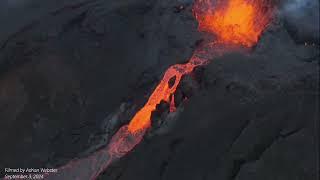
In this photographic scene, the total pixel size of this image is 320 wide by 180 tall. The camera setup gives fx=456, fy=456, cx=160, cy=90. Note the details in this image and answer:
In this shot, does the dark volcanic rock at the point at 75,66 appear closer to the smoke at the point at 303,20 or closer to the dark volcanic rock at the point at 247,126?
the dark volcanic rock at the point at 247,126

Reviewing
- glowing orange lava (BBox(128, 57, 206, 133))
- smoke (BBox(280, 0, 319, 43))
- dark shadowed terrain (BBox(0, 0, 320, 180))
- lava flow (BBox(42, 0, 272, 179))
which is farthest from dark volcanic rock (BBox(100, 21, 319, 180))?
glowing orange lava (BBox(128, 57, 206, 133))

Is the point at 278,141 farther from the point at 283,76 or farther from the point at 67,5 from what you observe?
the point at 67,5

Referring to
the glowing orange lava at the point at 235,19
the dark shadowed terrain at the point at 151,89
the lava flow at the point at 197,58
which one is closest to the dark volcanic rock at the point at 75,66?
the dark shadowed terrain at the point at 151,89

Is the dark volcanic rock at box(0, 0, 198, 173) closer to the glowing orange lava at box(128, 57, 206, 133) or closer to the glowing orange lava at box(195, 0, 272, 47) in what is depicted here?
the glowing orange lava at box(128, 57, 206, 133)

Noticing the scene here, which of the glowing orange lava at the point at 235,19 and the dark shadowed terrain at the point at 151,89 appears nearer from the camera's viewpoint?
the dark shadowed terrain at the point at 151,89

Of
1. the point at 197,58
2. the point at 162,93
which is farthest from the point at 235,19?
the point at 162,93

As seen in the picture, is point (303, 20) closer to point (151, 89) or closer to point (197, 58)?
point (197, 58)

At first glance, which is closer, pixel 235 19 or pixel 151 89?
pixel 151 89
